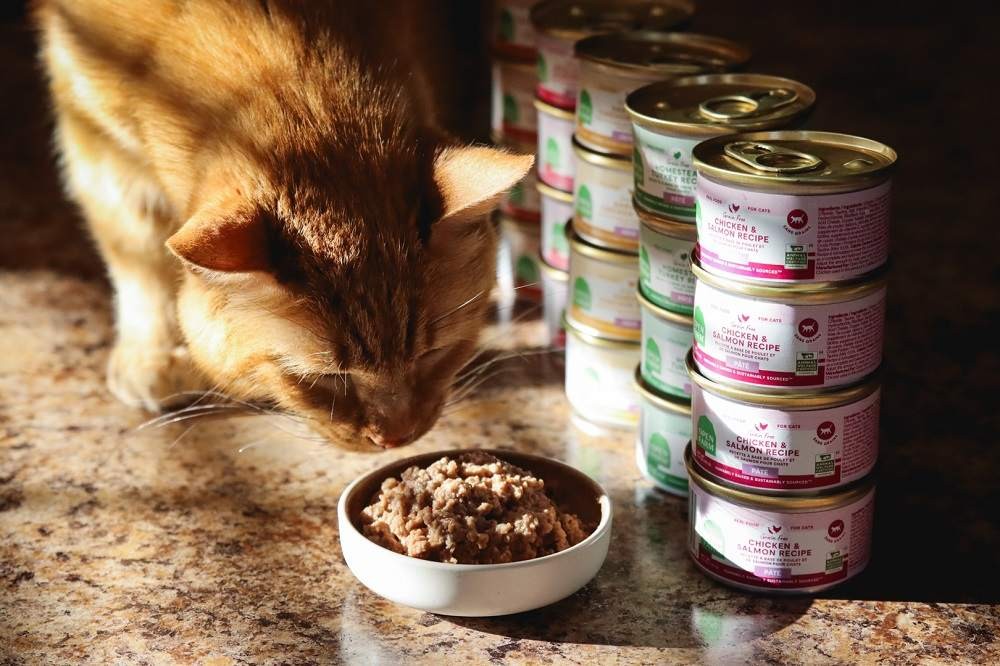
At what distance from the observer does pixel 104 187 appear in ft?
6.60

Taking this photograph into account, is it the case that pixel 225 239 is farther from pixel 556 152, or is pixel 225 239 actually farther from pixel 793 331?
pixel 556 152

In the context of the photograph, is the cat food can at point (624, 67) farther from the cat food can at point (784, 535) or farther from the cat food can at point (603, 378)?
the cat food can at point (784, 535)

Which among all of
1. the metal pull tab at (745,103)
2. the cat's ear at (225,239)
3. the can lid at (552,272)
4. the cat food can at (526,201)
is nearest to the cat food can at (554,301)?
the can lid at (552,272)

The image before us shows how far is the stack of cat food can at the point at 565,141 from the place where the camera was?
1.88 m

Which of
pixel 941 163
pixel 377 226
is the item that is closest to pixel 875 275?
pixel 377 226

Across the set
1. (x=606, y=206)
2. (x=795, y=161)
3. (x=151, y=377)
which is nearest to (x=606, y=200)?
(x=606, y=206)

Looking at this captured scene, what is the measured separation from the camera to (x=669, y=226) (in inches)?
64.6

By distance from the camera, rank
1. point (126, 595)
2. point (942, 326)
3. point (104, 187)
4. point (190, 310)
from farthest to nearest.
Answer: point (942, 326), point (104, 187), point (190, 310), point (126, 595)

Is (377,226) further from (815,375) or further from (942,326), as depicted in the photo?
(942,326)

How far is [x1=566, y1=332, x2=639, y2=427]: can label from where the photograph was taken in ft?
6.22

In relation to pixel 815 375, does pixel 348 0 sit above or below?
above

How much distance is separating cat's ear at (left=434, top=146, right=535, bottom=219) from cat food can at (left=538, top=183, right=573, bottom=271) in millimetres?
494

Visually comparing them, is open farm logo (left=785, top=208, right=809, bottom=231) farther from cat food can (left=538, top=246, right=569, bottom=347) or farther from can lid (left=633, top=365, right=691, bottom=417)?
cat food can (left=538, top=246, right=569, bottom=347)

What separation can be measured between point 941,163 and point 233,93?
177cm
